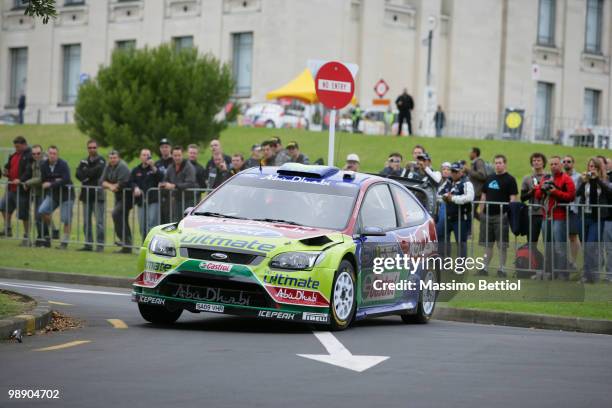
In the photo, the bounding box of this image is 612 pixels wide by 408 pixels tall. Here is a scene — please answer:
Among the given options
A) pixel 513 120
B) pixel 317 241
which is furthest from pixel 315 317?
pixel 513 120

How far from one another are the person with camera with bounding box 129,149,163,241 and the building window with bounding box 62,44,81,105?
48869 millimetres

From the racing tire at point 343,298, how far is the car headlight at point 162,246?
1.64m

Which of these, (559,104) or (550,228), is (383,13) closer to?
(559,104)

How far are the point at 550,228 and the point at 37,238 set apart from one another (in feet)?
35.6

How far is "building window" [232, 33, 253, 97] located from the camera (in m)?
65.3

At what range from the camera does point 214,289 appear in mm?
12766

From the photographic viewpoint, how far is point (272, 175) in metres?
14.5

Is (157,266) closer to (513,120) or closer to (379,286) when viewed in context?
(379,286)

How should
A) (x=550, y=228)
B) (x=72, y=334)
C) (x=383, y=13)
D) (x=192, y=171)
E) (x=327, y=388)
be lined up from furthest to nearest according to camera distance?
1. (x=383, y=13)
2. (x=192, y=171)
3. (x=550, y=228)
4. (x=72, y=334)
5. (x=327, y=388)

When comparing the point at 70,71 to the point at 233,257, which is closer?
the point at 233,257

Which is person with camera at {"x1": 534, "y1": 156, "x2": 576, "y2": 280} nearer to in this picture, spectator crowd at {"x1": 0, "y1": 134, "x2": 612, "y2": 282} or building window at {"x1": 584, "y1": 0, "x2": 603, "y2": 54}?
spectator crowd at {"x1": 0, "y1": 134, "x2": 612, "y2": 282}

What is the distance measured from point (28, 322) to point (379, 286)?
388cm

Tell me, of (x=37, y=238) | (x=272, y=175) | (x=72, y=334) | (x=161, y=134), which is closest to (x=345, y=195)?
(x=272, y=175)

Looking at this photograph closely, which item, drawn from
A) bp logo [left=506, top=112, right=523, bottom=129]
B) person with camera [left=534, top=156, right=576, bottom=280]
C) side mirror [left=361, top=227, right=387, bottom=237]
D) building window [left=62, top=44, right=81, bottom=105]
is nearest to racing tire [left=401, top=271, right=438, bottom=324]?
side mirror [left=361, top=227, right=387, bottom=237]
